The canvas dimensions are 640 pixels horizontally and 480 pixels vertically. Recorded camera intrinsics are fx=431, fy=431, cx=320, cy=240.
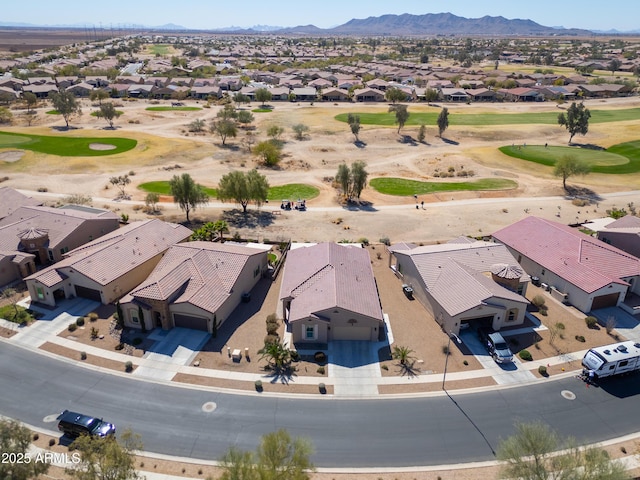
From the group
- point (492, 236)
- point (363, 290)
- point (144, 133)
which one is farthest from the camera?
point (144, 133)

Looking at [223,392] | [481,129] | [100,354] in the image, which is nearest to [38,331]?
[100,354]

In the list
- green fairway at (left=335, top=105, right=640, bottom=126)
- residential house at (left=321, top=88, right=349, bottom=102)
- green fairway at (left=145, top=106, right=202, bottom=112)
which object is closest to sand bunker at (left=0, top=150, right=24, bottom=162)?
green fairway at (left=145, top=106, right=202, bottom=112)

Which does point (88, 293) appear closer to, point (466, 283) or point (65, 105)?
point (466, 283)

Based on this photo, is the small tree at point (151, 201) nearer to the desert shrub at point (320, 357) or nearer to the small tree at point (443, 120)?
the desert shrub at point (320, 357)

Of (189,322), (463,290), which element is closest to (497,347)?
(463,290)

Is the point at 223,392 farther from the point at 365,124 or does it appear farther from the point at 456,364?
the point at 365,124

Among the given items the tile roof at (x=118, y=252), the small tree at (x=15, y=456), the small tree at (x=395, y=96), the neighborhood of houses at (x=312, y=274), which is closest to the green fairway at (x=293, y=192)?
the neighborhood of houses at (x=312, y=274)

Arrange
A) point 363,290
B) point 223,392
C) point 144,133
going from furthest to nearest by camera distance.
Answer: point 144,133 < point 363,290 < point 223,392
